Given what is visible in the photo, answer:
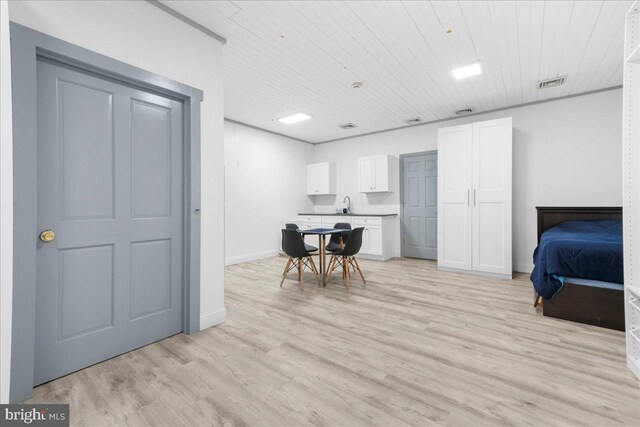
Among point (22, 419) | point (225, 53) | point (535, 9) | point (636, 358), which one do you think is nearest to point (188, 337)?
point (22, 419)

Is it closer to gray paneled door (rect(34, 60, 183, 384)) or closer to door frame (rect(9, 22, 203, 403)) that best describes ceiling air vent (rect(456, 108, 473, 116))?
gray paneled door (rect(34, 60, 183, 384))

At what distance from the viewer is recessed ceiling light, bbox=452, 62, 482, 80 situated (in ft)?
11.3

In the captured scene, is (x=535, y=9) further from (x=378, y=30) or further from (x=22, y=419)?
(x=22, y=419)

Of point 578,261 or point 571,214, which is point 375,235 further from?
point 578,261

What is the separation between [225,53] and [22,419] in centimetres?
331

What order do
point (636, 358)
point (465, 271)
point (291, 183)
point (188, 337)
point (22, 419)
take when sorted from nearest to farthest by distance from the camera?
point (22, 419)
point (636, 358)
point (188, 337)
point (465, 271)
point (291, 183)

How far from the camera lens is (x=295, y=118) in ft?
17.8

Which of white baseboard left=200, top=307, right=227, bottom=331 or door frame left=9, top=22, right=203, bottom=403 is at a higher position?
door frame left=9, top=22, right=203, bottom=403

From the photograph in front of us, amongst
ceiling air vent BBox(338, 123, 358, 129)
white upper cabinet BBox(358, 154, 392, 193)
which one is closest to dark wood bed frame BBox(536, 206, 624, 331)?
white upper cabinet BBox(358, 154, 392, 193)

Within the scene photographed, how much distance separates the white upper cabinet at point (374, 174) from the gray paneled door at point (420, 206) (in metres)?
0.46

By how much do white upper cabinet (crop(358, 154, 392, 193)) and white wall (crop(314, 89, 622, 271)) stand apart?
1.52 meters

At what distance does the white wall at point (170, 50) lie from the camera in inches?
70.8

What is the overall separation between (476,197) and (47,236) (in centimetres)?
515

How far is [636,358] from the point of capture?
186 cm
